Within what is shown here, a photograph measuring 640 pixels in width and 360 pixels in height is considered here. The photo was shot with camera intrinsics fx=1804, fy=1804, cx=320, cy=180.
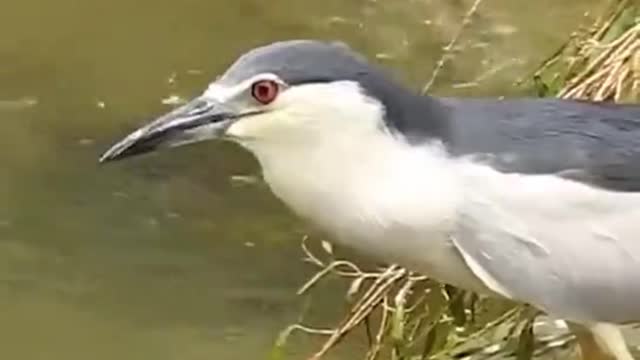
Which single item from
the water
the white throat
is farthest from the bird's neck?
the water

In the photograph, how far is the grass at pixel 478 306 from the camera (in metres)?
3.24

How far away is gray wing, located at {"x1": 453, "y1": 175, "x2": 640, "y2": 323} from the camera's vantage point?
2391mm

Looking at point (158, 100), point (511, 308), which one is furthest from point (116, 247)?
point (511, 308)

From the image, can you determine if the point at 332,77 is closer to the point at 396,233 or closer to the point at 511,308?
the point at 396,233

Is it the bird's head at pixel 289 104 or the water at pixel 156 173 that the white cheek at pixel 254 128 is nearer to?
the bird's head at pixel 289 104

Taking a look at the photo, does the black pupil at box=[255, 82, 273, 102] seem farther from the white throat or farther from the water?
the water

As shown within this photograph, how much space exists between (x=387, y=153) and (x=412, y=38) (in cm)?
385

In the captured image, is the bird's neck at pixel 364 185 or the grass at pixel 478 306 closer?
the bird's neck at pixel 364 185

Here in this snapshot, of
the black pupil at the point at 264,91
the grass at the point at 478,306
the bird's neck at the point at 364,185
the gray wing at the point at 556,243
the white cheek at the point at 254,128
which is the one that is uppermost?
the black pupil at the point at 264,91

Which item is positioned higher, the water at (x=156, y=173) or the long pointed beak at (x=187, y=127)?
the long pointed beak at (x=187, y=127)

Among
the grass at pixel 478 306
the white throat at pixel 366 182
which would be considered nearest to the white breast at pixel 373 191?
the white throat at pixel 366 182

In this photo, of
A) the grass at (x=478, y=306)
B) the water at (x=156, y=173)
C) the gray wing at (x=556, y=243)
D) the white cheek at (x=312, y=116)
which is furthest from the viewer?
the water at (x=156, y=173)

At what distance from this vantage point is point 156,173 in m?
4.98

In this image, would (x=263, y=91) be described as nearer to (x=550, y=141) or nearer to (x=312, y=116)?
(x=312, y=116)
